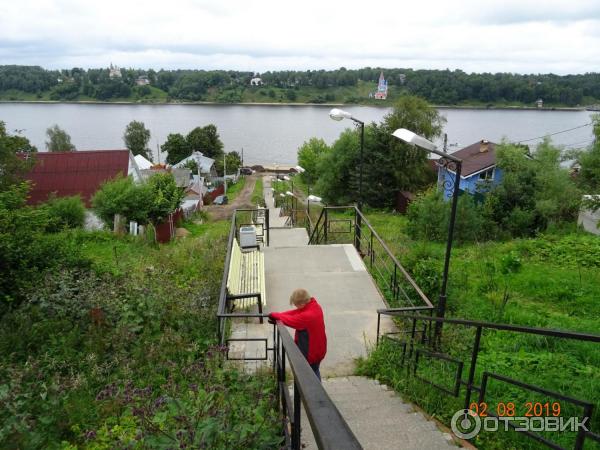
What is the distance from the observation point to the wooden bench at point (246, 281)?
6.54 meters

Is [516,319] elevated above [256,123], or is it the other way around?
[516,319]

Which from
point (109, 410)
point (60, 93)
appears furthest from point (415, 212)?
point (60, 93)

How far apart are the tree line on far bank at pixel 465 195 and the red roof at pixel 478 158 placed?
2.67m

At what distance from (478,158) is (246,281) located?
102 ft

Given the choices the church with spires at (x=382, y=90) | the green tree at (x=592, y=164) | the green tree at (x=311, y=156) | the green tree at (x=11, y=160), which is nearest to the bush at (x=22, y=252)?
the green tree at (x=11, y=160)

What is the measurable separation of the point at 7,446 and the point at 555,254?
1161 cm

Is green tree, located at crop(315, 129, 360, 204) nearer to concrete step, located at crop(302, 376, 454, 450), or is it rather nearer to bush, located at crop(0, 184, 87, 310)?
bush, located at crop(0, 184, 87, 310)

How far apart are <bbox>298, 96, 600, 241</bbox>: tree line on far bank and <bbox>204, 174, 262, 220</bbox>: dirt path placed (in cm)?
939

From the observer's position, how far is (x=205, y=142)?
68.2 metres

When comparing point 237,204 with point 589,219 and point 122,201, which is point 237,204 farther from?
point 589,219

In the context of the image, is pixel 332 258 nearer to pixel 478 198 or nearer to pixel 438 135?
pixel 478 198

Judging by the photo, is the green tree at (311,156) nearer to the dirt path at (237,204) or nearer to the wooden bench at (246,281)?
the dirt path at (237,204)

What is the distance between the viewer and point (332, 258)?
9.56 m
